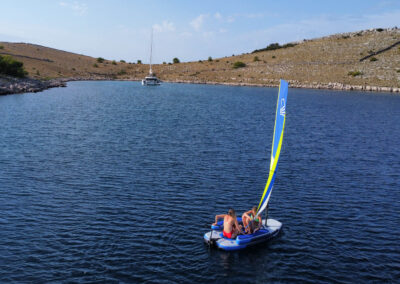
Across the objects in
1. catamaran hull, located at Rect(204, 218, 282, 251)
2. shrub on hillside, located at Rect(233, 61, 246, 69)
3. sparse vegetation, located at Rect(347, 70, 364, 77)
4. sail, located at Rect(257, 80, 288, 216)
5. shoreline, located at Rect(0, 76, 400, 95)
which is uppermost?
shrub on hillside, located at Rect(233, 61, 246, 69)

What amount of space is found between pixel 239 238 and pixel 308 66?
519ft

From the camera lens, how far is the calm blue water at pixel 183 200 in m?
21.7

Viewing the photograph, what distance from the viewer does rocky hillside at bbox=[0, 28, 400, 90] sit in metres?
151

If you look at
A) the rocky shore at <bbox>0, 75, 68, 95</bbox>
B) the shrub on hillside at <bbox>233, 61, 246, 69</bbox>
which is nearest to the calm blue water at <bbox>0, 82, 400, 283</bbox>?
the rocky shore at <bbox>0, 75, 68, 95</bbox>

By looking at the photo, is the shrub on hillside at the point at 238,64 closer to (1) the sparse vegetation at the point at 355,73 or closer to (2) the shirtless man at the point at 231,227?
→ (1) the sparse vegetation at the point at 355,73

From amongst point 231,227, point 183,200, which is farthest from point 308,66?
point 231,227

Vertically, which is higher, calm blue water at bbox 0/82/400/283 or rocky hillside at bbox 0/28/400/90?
rocky hillside at bbox 0/28/400/90

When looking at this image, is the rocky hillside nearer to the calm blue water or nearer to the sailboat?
the calm blue water

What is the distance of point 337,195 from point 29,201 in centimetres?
2536

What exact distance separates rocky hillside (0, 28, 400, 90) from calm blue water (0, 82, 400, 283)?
3760 inches

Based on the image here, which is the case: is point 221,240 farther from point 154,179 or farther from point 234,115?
point 234,115

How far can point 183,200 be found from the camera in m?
30.7

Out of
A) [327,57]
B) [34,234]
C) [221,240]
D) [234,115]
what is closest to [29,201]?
[34,234]

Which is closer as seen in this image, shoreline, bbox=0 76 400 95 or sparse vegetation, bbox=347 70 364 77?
shoreline, bbox=0 76 400 95
